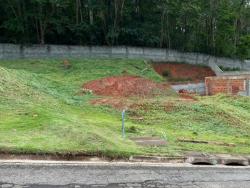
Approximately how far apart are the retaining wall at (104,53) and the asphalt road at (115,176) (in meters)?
28.5

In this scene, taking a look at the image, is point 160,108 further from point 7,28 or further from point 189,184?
point 7,28

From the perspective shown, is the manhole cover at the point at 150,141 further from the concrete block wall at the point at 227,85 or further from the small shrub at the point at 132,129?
the concrete block wall at the point at 227,85

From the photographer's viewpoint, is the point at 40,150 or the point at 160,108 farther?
the point at 160,108

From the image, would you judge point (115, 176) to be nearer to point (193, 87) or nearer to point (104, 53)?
point (193, 87)

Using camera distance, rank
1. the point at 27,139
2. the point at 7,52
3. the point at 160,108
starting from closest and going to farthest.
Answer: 1. the point at 27,139
2. the point at 160,108
3. the point at 7,52

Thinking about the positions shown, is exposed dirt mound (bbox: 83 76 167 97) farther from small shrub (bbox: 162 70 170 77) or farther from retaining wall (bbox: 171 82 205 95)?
small shrub (bbox: 162 70 170 77)

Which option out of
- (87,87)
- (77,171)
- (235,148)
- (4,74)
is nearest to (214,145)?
(235,148)

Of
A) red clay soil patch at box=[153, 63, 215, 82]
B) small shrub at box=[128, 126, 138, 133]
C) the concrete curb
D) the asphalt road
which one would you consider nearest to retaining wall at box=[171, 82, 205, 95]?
red clay soil patch at box=[153, 63, 215, 82]

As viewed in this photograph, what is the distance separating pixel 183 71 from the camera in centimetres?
4203

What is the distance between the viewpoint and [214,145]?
15242 millimetres

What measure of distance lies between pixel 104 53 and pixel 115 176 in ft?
101

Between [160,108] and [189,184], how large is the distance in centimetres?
1049

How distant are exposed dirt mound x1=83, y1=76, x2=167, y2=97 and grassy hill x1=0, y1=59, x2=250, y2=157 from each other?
3.25 ft

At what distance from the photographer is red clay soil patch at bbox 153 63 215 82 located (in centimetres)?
4006
